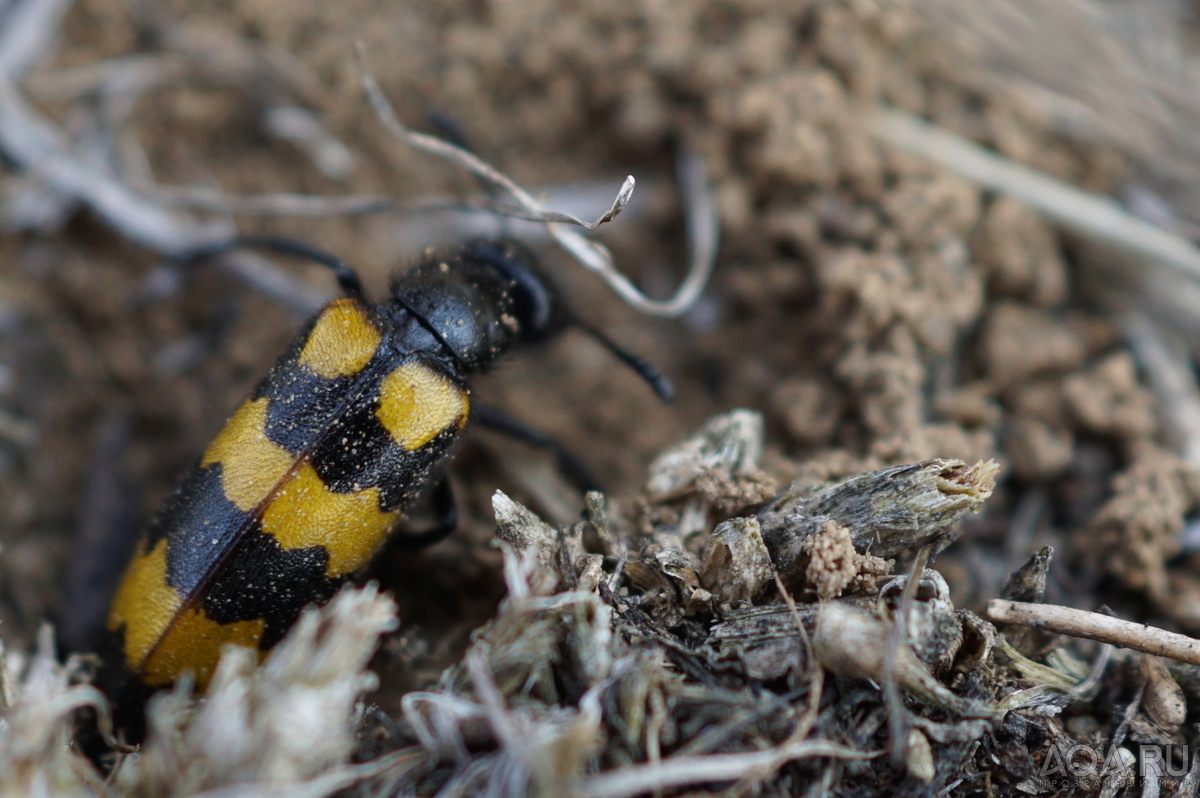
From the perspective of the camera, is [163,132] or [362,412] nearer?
[362,412]

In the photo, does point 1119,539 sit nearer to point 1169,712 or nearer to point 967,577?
point 967,577

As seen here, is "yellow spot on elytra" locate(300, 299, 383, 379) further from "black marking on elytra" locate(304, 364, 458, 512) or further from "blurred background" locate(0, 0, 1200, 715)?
"blurred background" locate(0, 0, 1200, 715)

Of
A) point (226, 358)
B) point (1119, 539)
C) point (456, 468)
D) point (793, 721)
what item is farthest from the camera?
point (226, 358)

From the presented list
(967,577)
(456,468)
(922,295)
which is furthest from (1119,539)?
(456,468)

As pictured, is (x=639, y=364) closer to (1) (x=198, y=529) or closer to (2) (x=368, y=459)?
(2) (x=368, y=459)

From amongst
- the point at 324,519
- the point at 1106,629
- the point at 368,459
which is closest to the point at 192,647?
the point at 324,519

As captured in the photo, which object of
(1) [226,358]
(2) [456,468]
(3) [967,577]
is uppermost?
(1) [226,358]

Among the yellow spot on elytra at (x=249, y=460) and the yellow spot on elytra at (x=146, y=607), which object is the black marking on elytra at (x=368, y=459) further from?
the yellow spot on elytra at (x=146, y=607)

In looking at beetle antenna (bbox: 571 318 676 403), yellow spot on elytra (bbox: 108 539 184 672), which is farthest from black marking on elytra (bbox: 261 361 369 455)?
beetle antenna (bbox: 571 318 676 403)

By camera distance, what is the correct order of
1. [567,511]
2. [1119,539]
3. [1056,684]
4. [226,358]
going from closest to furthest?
[1056,684] < [1119,539] < [567,511] < [226,358]
